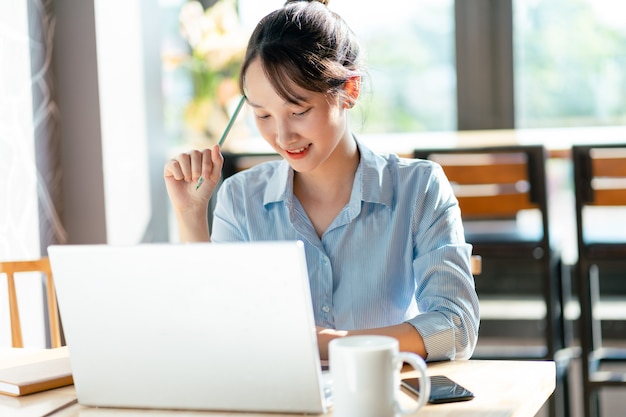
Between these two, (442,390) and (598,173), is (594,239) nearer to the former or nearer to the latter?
(598,173)

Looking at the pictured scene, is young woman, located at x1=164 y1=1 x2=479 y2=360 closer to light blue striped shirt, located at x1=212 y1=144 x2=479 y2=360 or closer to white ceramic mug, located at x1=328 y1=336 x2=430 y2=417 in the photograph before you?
light blue striped shirt, located at x1=212 y1=144 x2=479 y2=360

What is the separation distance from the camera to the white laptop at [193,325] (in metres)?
0.92

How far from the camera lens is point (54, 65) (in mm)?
2904

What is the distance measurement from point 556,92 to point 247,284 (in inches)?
123

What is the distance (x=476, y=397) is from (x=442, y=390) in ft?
0.13

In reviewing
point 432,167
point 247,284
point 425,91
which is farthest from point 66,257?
point 425,91

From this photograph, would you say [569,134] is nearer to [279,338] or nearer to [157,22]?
[157,22]

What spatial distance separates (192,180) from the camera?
155 centimetres

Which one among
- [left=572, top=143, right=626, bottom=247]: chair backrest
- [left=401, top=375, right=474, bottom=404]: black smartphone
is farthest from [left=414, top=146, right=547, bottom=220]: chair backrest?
[left=401, top=375, right=474, bottom=404]: black smartphone

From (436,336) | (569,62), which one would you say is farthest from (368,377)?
(569,62)

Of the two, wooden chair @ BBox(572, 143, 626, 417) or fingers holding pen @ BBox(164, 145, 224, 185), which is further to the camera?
wooden chair @ BBox(572, 143, 626, 417)

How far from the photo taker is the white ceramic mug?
90 cm

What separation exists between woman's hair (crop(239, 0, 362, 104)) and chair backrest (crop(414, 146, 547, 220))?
1.31 metres

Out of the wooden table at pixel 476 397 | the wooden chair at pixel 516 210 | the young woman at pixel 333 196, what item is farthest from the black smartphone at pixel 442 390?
the wooden chair at pixel 516 210
